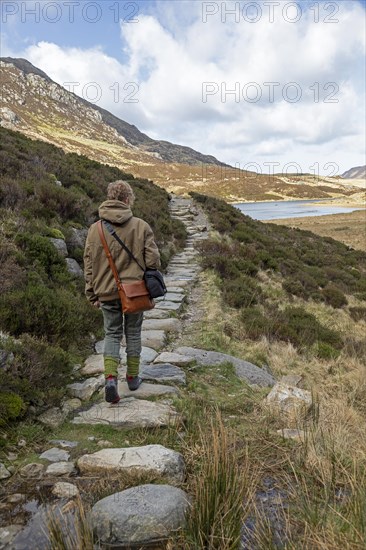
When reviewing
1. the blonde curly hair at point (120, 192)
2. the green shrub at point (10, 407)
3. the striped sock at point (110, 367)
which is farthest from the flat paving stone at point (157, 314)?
the green shrub at point (10, 407)

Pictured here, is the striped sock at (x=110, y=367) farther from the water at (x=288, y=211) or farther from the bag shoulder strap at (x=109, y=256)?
the water at (x=288, y=211)

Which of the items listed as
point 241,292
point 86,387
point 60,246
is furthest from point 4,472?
point 241,292

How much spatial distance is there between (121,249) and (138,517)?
7.70ft

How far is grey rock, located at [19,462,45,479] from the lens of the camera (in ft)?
9.78

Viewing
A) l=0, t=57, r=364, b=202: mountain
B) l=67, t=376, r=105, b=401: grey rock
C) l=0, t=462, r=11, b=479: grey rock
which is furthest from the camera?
l=0, t=57, r=364, b=202: mountain

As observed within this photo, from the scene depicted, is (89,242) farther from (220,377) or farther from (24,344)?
(220,377)

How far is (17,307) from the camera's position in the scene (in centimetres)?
498

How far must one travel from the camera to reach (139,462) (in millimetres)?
3045

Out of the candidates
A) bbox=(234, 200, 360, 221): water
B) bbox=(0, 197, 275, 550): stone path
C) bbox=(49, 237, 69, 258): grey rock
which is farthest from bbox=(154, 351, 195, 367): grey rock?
bbox=(234, 200, 360, 221): water

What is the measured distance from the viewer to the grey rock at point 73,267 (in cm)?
733

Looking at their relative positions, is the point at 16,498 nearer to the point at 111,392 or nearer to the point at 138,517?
the point at 138,517

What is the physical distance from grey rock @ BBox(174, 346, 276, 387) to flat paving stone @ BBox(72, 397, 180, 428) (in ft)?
5.19

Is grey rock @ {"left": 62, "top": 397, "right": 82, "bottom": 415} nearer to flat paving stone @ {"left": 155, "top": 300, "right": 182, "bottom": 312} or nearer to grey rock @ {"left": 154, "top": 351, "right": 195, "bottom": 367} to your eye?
grey rock @ {"left": 154, "top": 351, "right": 195, "bottom": 367}

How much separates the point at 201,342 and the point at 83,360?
2108 millimetres
